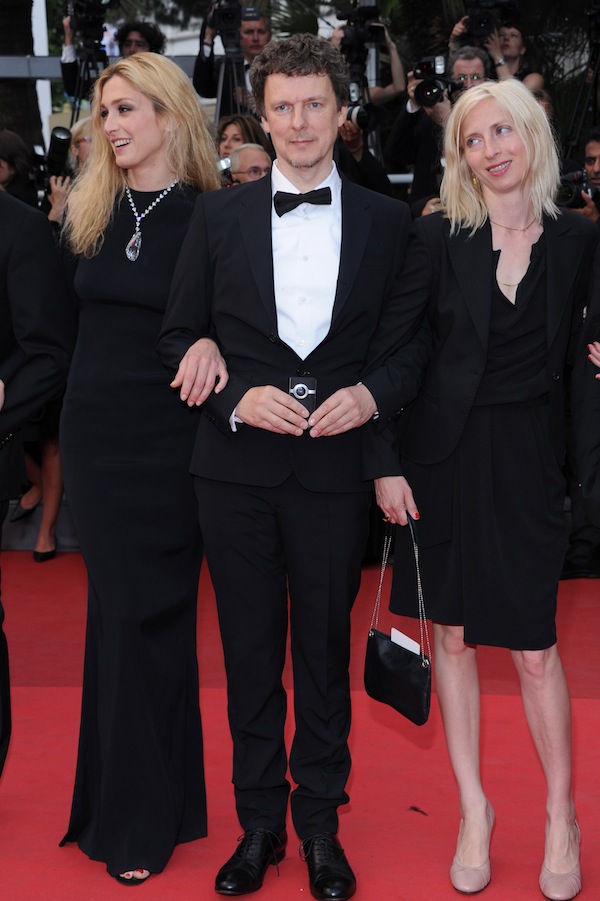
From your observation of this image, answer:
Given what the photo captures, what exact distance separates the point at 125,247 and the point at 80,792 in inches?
48.8

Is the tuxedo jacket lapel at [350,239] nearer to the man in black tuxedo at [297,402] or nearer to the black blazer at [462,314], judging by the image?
the man in black tuxedo at [297,402]

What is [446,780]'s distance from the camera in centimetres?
305

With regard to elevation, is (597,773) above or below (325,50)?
below

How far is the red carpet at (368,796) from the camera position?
2.56 metres

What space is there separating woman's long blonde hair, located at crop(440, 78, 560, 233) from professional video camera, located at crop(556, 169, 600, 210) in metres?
1.71

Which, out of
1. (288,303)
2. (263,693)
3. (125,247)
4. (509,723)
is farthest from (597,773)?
(125,247)

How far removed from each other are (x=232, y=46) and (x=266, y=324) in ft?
13.3

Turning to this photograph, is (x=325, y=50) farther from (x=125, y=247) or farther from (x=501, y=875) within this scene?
(x=501, y=875)

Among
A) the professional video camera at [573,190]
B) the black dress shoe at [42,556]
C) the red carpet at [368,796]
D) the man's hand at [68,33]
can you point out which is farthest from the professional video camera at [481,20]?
the black dress shoe at [42,556]

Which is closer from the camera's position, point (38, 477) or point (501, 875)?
point (501, 875)

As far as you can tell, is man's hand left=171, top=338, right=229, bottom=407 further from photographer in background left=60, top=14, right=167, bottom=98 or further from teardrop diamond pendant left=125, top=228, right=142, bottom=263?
photographer in background left=60, top=14, right=167, bottom=98

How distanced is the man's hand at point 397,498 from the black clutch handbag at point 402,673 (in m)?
0.02

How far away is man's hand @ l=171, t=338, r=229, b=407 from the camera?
2.42m

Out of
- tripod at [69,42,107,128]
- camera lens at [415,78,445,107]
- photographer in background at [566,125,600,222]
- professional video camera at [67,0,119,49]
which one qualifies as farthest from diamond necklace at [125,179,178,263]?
professional video camera at [67,0,119,49]
